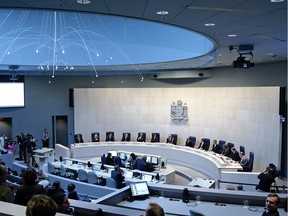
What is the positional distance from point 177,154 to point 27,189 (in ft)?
34.8

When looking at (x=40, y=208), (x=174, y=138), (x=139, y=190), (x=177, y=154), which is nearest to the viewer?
(x=40, y=208)

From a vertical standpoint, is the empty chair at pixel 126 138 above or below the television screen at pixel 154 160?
above

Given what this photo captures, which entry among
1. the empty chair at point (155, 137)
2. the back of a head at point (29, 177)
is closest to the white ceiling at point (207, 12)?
the back of a head at point (29, 177)

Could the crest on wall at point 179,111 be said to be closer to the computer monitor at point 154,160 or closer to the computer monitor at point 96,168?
the computer monitor at point 154,160

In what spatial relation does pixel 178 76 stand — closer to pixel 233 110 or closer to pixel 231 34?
pixel 233 110

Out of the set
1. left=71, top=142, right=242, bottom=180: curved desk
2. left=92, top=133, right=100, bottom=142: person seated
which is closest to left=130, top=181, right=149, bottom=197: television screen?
left=71, top=142, right=242, bottom=180: curved desk

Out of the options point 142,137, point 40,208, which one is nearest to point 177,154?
point 142,137

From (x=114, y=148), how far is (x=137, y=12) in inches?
427

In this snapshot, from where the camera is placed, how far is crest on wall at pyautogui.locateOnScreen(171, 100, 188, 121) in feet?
51.3

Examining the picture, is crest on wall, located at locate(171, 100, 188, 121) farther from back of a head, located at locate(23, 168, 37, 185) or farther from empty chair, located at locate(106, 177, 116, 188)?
back of a head, located at locate(23, 168, 37, 185)

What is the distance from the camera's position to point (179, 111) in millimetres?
15773

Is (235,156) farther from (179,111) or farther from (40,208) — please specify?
(40,208)

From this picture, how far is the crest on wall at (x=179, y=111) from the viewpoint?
15637 mm

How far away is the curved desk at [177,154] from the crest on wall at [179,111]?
6.33 ft
